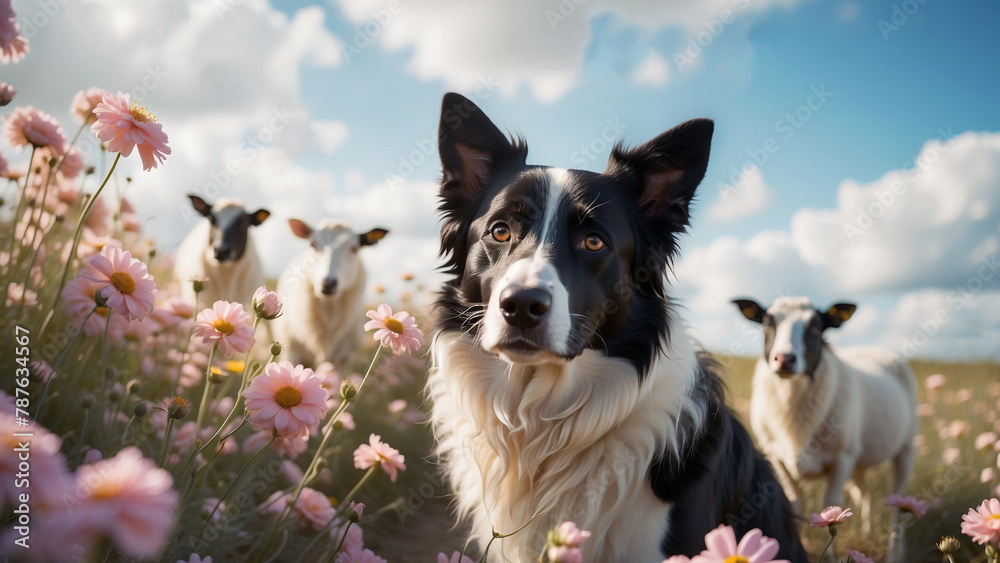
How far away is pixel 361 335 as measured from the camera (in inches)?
289

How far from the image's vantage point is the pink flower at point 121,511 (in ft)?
2.81

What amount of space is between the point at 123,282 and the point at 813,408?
5416 millimetres

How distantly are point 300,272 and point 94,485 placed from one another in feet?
22.5

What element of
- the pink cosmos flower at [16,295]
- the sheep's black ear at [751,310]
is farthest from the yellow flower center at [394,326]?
the sheep's black ear at [751,310]

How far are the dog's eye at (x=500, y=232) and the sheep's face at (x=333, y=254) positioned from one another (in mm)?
4273

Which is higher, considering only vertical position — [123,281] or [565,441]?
[123,281]

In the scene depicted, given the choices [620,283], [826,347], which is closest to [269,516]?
[620,283]

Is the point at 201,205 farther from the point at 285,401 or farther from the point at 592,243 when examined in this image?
the point at 285,401

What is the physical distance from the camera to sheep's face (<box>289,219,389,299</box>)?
267 inches

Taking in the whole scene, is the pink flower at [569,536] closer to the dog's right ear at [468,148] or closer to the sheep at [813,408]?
the dog's right ear at [468,148]

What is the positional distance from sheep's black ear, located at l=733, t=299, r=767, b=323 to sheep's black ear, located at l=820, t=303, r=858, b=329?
0.55m

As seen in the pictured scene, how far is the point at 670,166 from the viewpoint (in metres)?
3.02

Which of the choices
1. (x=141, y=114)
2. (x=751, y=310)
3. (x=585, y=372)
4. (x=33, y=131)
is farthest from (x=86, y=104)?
(x=751, y=310)

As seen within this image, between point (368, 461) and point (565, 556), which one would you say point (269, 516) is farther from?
point (565, 556)
